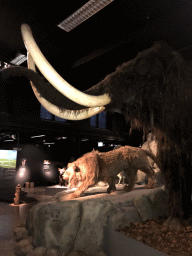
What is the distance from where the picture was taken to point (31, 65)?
2.09 meters

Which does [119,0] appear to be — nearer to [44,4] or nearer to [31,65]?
[44,4]

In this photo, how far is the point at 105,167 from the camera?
11.7ft

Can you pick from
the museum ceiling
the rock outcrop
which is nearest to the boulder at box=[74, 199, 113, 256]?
the rock outcrop

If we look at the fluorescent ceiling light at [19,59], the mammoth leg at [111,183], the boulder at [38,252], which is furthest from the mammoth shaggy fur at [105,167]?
the fluorescent ceiling light at [19,59]

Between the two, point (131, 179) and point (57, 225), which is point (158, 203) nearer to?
point (131, 179)

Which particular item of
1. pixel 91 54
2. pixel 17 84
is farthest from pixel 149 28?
pixel 17 84

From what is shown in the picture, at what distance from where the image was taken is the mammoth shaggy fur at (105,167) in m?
3.31

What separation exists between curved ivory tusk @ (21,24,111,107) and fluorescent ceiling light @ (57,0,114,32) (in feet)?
2.82

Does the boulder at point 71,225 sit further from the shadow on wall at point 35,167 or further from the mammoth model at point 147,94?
the shadow on wall at point 35,167

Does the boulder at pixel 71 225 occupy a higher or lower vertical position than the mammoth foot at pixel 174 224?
lower

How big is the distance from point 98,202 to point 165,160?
1136 mm

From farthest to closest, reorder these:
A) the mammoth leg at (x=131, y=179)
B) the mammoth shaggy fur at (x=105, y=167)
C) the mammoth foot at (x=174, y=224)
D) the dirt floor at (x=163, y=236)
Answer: the mammoth leg at (x=131, y=179)
the mammoth shaggy fur at (x=105, y=167)
the mammoth foot at (x=174, y=224)
the dirt floor at (x=163, y=236)

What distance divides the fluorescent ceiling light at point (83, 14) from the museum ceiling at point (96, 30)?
4 cm

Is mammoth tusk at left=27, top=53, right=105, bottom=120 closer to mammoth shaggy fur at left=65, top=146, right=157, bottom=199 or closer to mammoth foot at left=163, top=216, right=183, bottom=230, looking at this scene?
mammoth foot at left=163, top=216, right=183, bottom=230
